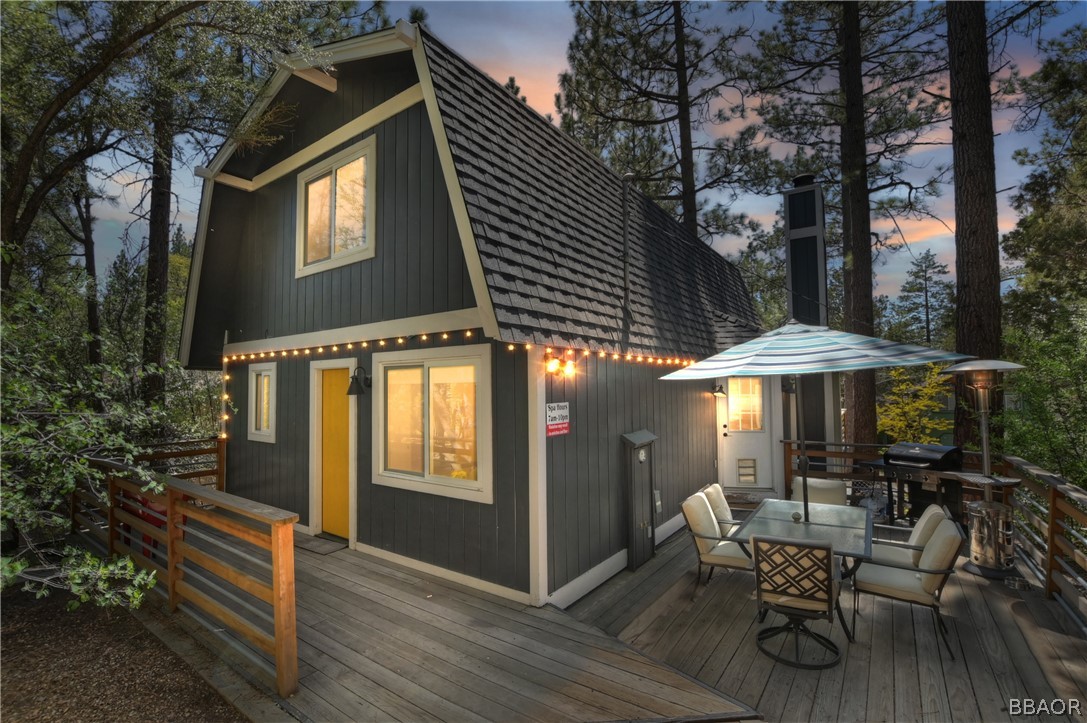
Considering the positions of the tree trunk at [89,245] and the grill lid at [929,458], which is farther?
the tree trunk at [89,245]

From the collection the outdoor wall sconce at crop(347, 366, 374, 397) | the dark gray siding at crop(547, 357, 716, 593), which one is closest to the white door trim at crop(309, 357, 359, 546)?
the outdoor wall sconce at crop(347, 366, 374, 397)

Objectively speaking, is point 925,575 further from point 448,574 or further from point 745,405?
point 745,405

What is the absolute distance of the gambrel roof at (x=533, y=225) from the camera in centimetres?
378

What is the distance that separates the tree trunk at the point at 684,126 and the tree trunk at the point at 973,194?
16.4 feet

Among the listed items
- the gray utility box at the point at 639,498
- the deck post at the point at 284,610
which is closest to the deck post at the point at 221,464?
the deck post at the point at 284,610

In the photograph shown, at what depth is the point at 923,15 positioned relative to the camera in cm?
900

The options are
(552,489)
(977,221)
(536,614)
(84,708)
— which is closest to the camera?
(84,708)

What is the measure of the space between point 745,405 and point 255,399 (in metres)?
8.01

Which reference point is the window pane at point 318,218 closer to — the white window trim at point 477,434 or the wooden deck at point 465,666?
the white window trim at point 477,434

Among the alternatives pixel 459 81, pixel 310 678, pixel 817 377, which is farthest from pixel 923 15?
pixel 310 678

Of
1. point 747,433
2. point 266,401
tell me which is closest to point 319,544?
point 266,401

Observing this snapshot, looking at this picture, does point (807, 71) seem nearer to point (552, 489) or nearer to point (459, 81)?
point (459, 81)

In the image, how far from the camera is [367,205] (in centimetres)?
514

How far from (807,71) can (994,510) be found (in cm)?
963
